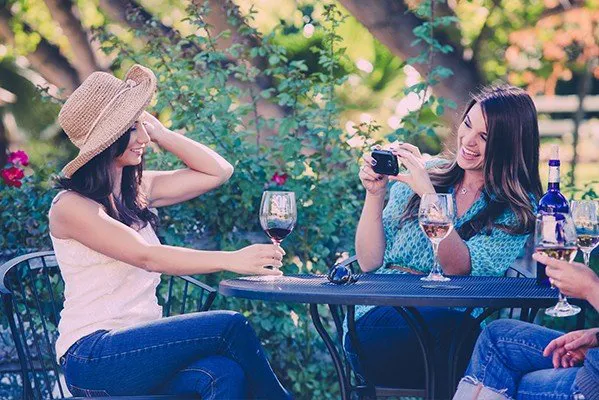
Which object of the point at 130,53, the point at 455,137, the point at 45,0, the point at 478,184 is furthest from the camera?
the point at 45,0

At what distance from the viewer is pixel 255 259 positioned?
3.09m

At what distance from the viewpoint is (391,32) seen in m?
6.47

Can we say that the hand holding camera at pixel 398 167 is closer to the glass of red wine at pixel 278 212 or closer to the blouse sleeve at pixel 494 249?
the blouse sleeve at pixel 494 249

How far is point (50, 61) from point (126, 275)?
5582 millimetres

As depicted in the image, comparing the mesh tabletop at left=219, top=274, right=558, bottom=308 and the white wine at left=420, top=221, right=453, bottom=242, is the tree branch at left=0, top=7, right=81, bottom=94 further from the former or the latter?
the white wine at left=420, top=221, right=453, bottom=242

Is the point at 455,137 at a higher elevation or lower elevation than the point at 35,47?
lower

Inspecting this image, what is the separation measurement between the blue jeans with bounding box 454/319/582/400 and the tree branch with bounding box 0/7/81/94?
594 centimetres

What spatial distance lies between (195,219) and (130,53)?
3.08ft

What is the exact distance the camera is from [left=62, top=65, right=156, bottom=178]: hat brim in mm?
3264

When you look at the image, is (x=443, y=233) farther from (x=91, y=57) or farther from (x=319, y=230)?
(x=91, y=57)

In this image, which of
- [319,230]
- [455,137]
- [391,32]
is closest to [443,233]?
[455,137]

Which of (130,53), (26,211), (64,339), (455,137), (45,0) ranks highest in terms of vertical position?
(45,0)

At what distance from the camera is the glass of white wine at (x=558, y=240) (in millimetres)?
2812

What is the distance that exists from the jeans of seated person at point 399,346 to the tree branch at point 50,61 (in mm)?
5384
